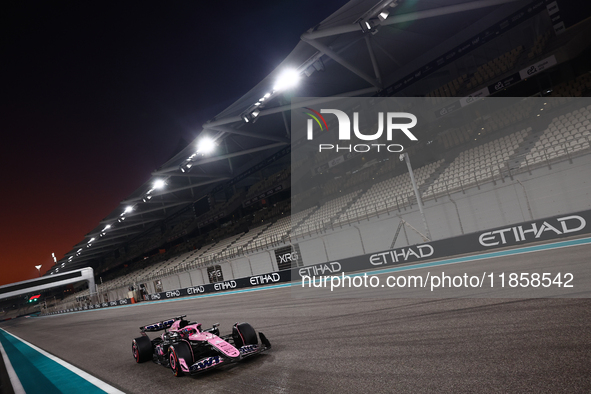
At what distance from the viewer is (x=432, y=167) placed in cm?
1864

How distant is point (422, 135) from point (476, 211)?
23.2 ft

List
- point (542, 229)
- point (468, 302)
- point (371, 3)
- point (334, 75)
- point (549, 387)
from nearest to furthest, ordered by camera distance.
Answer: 1. point (549, 387)
2. point (468, 302)
3. point (542, 229)
4. point (371, 3)
5. point (334, 75)

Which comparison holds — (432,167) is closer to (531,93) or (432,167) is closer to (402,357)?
(531,93)

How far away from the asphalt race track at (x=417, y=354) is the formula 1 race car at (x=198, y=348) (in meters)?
0.14

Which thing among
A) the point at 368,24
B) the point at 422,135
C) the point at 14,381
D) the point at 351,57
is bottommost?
the point at 14,381

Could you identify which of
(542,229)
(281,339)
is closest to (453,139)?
(542,229)

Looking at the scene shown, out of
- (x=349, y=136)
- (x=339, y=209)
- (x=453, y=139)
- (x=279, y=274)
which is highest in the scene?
(x=349, y=136)

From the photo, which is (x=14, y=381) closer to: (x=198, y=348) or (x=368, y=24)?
(x=198, y=348)

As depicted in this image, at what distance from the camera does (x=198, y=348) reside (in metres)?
5.14

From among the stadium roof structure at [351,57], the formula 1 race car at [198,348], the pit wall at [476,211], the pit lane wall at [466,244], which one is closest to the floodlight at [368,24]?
the stadium roof structure at [351,57]

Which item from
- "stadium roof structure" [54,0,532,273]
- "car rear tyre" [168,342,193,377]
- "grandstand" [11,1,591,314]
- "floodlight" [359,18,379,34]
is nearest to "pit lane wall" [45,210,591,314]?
"grandstand" [11,1,591,314]

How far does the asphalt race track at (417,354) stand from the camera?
2.71m

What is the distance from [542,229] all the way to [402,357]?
8.79 metres

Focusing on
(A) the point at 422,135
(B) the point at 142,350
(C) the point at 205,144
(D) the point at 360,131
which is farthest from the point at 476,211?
(C) the point at 205,144
